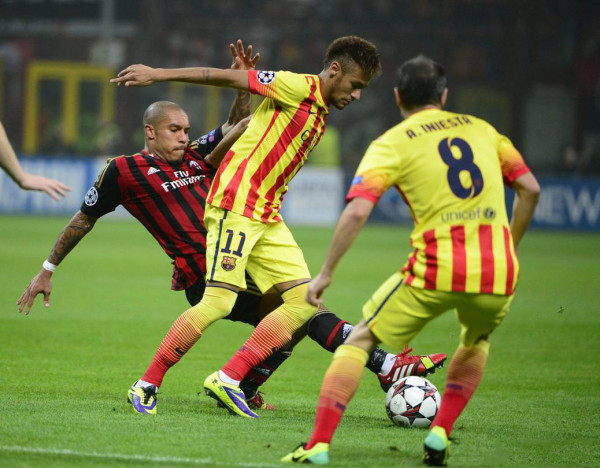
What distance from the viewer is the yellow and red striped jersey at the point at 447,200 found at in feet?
15.5

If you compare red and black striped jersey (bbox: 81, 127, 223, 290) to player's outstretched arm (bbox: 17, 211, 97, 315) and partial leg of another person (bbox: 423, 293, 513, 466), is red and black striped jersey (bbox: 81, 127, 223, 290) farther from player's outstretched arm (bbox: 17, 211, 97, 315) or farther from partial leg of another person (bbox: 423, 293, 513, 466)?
partial leg of another person (bbox: 423, 293, 513, 466)

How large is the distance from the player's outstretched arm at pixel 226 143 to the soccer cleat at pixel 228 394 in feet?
4.81

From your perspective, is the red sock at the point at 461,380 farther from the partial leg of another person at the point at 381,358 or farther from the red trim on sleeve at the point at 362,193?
the partial leg of another person at the point at 381,358

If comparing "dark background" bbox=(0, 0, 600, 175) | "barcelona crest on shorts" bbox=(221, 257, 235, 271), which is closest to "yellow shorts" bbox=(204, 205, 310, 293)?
"barcelona crest on shorts" bbox=(221, 257, 235, 271)

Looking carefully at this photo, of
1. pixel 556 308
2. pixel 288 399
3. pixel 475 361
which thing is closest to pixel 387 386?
pixel 288 399

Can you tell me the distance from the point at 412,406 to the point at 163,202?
2.03 m

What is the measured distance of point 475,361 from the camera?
510cm

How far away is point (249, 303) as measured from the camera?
6605 millimetres

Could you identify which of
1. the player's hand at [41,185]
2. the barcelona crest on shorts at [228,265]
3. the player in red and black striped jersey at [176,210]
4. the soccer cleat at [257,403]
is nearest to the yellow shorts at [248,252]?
the barcelona crest on shorts at [228,265]

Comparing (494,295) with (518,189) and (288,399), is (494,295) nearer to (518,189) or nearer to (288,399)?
(518,189)

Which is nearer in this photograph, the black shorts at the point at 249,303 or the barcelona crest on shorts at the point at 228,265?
the barcelona crest on shorts at the point at 228,265

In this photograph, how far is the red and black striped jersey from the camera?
6496mm

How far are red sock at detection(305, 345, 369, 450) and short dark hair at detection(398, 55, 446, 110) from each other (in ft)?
3.95

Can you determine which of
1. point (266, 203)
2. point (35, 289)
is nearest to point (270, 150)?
point (266, 203)
